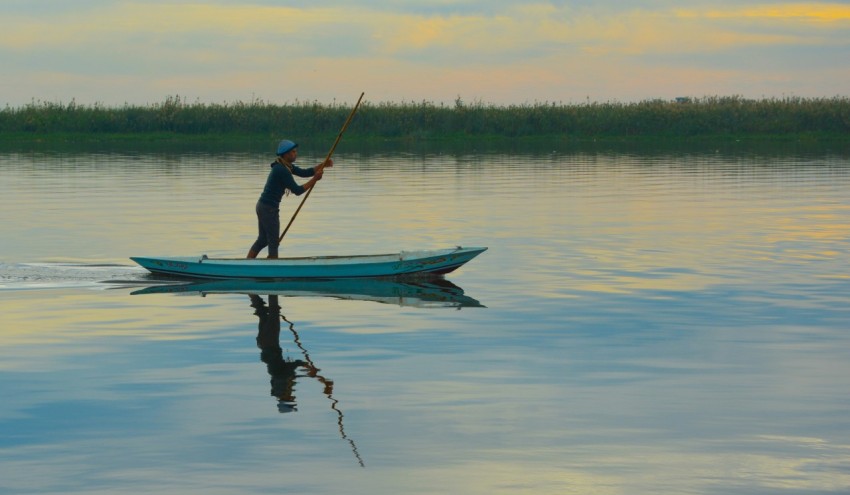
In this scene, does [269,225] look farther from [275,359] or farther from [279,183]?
[275,359]

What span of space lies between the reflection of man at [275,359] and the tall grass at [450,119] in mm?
52649

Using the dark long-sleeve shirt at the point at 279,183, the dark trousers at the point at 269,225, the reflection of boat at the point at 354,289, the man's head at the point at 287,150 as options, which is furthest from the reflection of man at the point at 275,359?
the man's head at the point at 287,150

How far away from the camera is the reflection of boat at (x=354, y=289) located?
1661 centimetres

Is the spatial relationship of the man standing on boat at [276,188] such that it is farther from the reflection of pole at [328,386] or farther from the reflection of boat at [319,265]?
the reflection of pole at [328,386]

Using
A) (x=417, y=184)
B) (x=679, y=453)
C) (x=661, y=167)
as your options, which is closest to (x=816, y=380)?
(x=679, y=453)

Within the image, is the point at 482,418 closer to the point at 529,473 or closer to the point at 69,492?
the point at 529,473

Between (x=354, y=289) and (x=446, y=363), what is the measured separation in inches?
216

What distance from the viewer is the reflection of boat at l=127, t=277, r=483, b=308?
16614mm

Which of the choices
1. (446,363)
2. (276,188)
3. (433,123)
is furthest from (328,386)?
(433,123)

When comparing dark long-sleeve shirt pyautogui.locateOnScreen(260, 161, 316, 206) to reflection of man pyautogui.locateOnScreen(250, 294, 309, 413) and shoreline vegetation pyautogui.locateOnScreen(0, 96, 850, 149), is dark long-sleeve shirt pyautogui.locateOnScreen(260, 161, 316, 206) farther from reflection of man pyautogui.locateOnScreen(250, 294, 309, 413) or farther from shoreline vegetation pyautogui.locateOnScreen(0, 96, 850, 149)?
shoreline vegetation pyautogui.locateOnScreen(0, 96, 850, 149)

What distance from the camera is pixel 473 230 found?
2509cm

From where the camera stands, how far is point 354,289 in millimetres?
17438

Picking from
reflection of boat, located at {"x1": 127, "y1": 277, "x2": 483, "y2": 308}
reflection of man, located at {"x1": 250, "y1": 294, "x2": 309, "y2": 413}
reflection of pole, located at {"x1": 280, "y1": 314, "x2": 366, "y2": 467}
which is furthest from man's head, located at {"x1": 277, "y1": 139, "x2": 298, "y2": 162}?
reflection of pole, located at {"x1": 280, "y1": 314, "x2": 366, "y2": 467}

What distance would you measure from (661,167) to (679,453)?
127 feet
